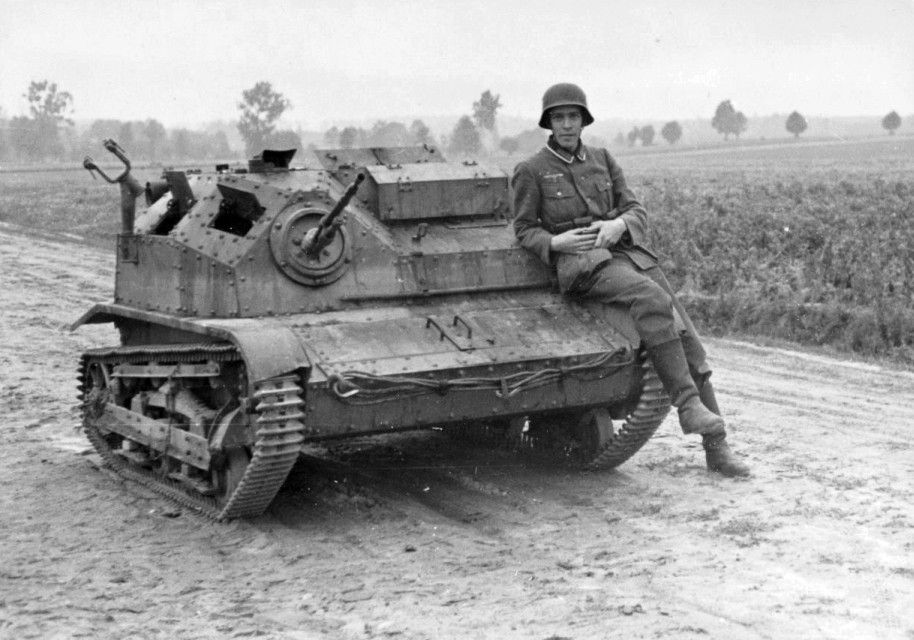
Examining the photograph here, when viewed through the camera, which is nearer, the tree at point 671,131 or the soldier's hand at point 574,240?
the soldier's hand at point 574,240

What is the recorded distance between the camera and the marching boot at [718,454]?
9.09m

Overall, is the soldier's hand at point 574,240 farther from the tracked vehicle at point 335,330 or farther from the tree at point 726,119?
the tree at point 726,119

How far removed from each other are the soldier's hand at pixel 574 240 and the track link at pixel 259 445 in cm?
214

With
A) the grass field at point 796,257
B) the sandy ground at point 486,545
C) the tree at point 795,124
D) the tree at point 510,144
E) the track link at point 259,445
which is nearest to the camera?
the sandy ground at point 486,545

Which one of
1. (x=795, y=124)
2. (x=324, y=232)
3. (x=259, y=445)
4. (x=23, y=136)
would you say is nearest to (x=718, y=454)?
(x=324, y=232)

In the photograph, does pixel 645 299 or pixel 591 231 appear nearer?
pixel 645 299

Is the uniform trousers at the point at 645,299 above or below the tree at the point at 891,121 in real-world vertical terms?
below

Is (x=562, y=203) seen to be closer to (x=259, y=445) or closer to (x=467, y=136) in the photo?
(x=259, y=445)

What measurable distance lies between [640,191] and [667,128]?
6979 centimetres

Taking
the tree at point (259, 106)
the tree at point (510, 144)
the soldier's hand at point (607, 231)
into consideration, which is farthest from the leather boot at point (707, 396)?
the tree at point (510, 144)

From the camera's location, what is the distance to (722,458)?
30.1 ft

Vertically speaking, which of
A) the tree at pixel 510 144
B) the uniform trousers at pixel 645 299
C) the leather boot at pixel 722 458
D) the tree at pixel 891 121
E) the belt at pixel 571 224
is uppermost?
the tree at pixel 891 121

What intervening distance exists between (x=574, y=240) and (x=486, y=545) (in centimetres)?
223

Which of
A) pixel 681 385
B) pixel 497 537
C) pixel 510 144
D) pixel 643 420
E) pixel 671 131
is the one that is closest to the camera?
pixel 497 537
